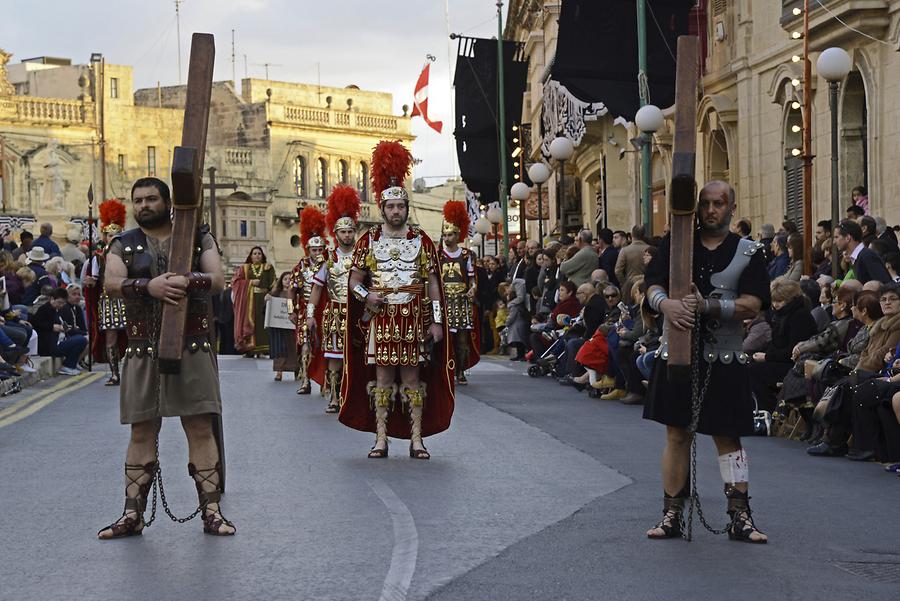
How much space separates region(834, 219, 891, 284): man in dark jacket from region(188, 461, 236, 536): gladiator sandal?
818 cm

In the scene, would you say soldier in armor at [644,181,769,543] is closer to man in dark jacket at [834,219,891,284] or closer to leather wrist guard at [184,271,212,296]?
leather wrist guard at [184,271,212,296]

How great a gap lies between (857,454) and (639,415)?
435 centimetres

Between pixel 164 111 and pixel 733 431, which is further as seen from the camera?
pixel 164 111

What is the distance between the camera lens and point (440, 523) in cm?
920

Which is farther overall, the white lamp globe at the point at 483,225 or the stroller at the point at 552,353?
the white lamp globe at the point at 483,225

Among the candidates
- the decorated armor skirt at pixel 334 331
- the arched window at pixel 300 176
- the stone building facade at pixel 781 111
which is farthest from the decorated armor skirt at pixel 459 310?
the arched window at pixel 300 176

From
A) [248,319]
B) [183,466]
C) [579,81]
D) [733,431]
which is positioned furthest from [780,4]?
[733,431]

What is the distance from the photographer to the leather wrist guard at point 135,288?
8.55 m

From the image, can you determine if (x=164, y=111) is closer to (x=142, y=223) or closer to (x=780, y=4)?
(x=780, y=4)

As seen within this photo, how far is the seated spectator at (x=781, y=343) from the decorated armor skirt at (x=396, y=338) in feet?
12.0

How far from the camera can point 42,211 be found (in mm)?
72875

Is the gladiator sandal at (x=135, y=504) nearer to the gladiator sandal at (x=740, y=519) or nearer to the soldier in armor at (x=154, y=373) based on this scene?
the soldier in armor at (x=154, y=373)

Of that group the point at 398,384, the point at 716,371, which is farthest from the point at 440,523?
the point at 398,384

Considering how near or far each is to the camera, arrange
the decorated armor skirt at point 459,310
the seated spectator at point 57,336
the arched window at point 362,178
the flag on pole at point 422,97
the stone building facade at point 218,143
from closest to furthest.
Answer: the decorated armor skirt at point 459,310, the seated spectator at point 57,336, the flag on pole at point 422,97, the stone building facade at point 218,143, the arched window at point 362,178
